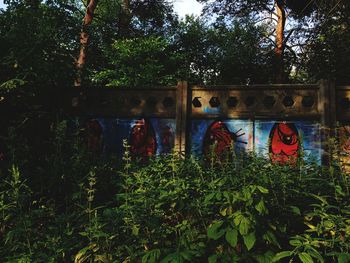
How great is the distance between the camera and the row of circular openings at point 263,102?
33.3ft

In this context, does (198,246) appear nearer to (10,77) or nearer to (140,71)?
(10,77)

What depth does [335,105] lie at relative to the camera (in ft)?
31.5

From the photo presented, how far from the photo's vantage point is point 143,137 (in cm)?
1095

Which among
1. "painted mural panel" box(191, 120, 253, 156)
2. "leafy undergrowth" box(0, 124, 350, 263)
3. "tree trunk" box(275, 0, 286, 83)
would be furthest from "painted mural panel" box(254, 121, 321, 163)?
"tree trunk" box(275, 0, 286, 83)

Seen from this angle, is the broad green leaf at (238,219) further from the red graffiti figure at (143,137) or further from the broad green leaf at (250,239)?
the red graffiti figure at (143,137)

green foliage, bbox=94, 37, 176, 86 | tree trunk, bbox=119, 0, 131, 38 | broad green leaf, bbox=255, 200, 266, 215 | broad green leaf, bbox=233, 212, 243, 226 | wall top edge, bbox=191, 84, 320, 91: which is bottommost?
broad green leaf, bbox=233, 212, 243, 226

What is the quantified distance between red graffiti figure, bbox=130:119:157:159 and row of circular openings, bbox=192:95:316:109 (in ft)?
4.71

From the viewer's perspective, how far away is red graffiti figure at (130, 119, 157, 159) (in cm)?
1092

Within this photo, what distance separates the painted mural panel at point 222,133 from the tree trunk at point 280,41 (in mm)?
11894

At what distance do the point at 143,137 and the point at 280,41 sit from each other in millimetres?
14482

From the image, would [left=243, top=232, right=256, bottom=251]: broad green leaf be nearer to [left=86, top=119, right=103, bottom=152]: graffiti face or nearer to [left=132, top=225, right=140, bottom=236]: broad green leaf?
[left=132, top=225, right=140, bottom=236]: broad green leaf

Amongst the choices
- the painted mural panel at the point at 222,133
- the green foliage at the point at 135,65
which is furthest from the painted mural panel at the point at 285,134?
the green foliage at the point at 135,65

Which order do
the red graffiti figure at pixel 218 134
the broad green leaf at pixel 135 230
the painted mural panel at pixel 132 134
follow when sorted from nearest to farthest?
the broad green leaf at pixel 135 230 → the red graffiti figure at pixel 218 134 → the painted mural panel at pixel 132 134

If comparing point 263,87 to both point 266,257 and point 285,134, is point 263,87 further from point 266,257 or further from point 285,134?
point 266,257
